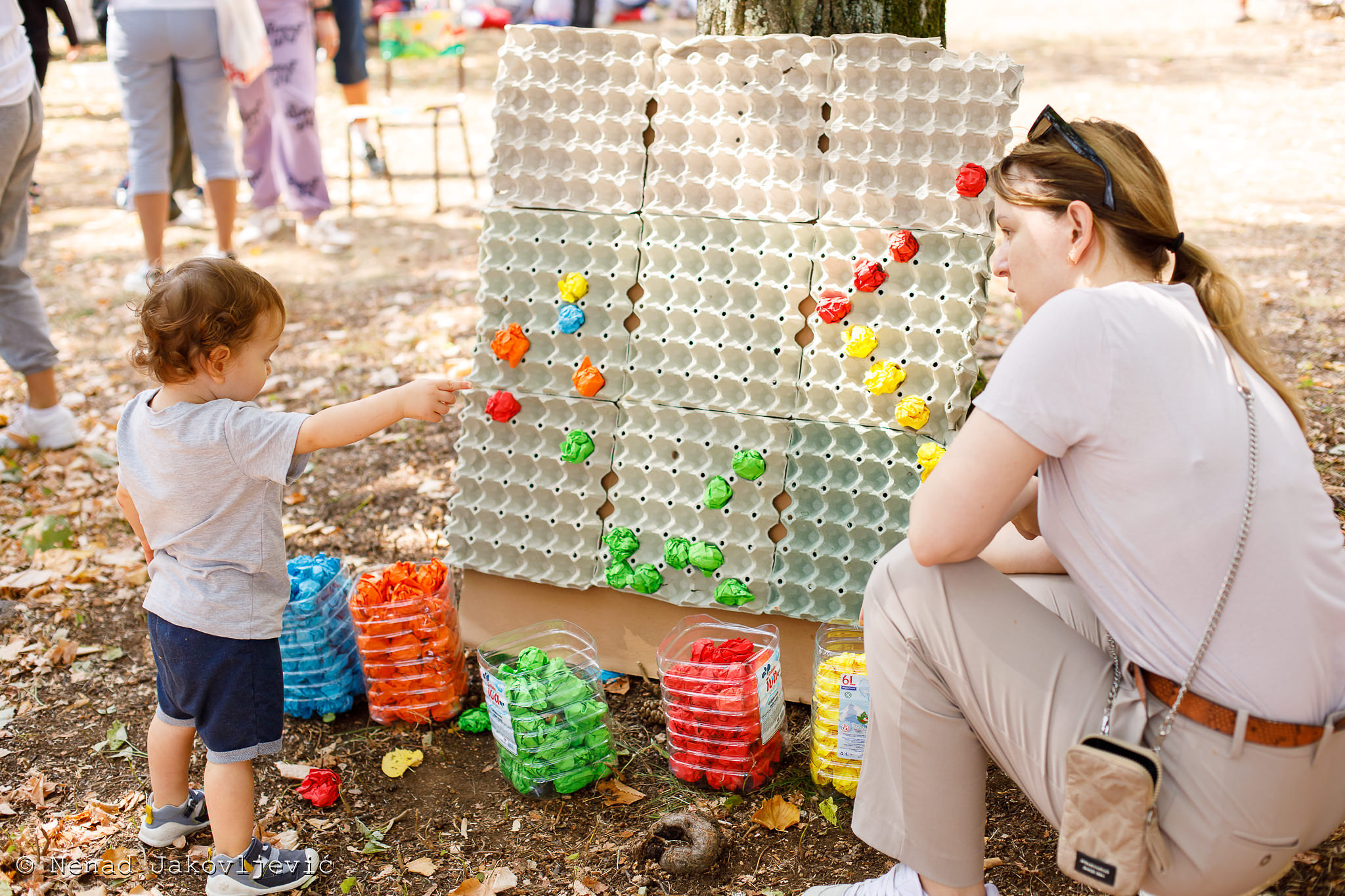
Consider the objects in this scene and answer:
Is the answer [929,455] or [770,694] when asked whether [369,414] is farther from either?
[929,455]

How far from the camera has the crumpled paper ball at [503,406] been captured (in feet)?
10.4

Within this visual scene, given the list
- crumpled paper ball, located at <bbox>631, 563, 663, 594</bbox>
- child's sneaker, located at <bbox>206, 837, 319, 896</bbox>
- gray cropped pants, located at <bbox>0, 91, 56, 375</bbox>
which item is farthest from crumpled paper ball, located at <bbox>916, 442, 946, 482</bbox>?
gray cropped pants, located at <bbox>0, 91, 56, 375</bbox>

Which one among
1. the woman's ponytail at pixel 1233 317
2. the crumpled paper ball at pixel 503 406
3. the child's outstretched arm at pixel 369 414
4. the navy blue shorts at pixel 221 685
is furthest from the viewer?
the crumpled paper ball at pixel 503 406

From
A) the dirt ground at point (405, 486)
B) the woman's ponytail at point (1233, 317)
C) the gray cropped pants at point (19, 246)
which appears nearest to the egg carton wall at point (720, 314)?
the dirt ground at point (405, 486)

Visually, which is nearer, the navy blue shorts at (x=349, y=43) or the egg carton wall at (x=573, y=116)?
the egg carton wall at (x=573, y=116)

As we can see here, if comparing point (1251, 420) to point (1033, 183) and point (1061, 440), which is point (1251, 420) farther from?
point (1033, 183)

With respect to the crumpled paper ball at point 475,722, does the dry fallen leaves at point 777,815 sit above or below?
below

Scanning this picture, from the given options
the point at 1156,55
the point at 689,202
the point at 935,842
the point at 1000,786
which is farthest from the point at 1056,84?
the point at 935,842

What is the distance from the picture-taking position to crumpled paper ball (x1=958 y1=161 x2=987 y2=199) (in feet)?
8.95

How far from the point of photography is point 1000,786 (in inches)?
109

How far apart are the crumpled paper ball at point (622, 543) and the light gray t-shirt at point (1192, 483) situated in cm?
150

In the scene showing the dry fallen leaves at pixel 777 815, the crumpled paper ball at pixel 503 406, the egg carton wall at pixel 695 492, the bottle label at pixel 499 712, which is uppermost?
the crumpled paper ball at pixel 503 406

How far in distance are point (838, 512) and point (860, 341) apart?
1.60 ft

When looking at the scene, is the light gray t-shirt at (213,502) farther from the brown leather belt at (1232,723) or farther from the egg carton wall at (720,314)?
the brown leather belt at (1232,723)
